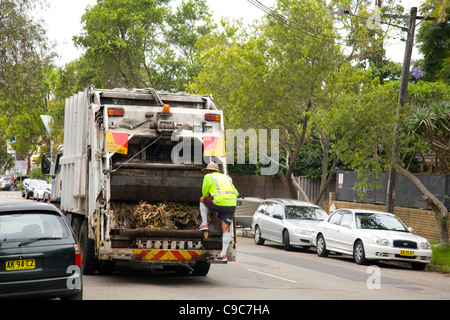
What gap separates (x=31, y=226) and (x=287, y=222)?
12.7 meters

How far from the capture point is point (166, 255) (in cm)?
1032

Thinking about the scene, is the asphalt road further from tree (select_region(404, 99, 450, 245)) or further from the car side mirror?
tree (select_region(404, 99, 450, 245))

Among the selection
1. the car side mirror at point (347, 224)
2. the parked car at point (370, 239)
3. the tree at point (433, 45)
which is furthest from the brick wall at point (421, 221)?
the tree at point (433, 45)

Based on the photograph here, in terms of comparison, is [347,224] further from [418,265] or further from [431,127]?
[431,127]

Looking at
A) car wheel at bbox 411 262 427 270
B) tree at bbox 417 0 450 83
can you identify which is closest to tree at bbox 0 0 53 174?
car wheel at bbox 411 262 427 270

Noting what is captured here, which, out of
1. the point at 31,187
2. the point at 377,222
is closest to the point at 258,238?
the point at 377,222

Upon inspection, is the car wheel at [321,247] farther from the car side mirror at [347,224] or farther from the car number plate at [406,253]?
the car number plate at [406,253]

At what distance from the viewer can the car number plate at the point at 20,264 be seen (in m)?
7.37

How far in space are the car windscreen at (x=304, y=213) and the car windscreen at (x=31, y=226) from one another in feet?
42.3

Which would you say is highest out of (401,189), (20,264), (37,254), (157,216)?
(401,189)

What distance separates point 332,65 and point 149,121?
1250cm

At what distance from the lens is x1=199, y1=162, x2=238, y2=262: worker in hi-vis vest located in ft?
35.0
